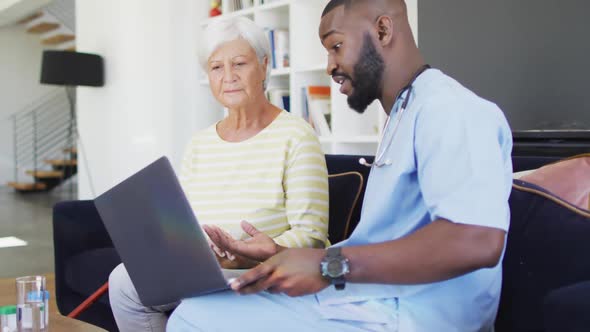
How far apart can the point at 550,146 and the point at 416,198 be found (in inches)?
63.5

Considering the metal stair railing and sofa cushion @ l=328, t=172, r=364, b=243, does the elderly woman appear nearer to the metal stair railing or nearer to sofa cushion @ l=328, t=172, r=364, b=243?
sofa cushion @ l=328, t=172, r=364, b=243

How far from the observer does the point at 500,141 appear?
48.0 inches

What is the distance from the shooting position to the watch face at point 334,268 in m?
1.16

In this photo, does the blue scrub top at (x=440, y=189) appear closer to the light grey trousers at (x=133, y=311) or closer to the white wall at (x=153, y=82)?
the light grey trousers at (x=133, y=311)

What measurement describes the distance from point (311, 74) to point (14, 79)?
10224 mm

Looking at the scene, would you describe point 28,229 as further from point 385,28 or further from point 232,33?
point 385,28

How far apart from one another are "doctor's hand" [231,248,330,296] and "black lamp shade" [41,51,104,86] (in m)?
5.12

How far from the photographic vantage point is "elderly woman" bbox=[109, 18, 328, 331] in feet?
6.21

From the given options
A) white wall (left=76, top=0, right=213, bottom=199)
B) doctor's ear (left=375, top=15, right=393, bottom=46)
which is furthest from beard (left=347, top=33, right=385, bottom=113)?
white wall (left=76, top=0, right=213, bottom=199)

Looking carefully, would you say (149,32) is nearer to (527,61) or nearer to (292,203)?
(527,61)

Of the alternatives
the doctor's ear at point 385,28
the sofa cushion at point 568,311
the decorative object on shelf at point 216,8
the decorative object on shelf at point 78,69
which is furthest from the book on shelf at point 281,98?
the sofa cushion at point 568,311

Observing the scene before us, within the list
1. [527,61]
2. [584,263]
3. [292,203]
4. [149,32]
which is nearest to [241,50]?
[292,203]

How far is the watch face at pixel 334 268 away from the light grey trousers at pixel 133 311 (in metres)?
0.87

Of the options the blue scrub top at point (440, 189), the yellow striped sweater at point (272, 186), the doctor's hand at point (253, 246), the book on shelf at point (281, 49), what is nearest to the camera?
the blue scrub top at point (440, 189)
